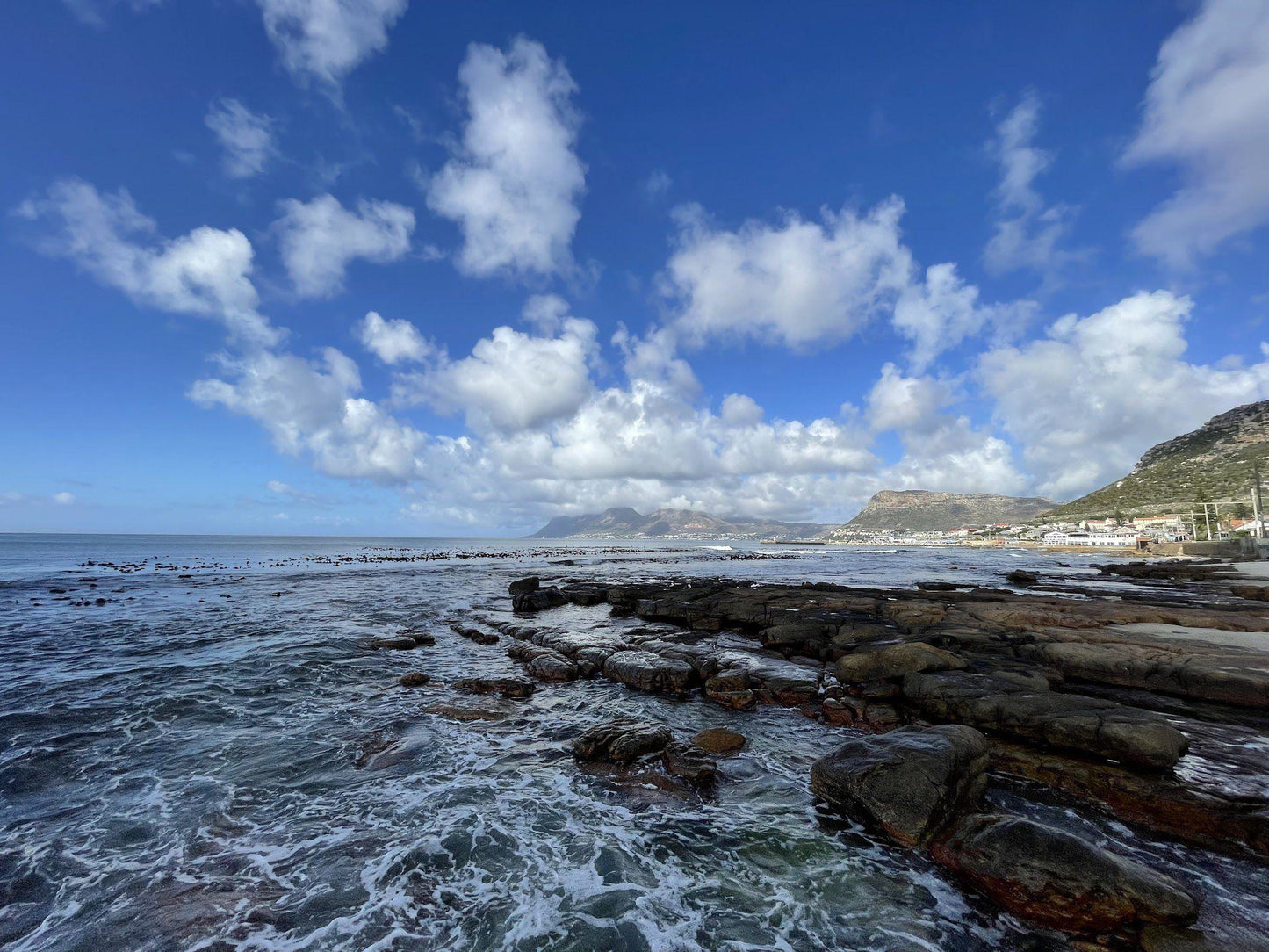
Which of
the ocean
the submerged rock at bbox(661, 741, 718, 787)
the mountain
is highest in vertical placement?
the mountain

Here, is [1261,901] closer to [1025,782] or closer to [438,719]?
[1025,782]

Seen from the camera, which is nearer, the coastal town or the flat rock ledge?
the flat rock ledge

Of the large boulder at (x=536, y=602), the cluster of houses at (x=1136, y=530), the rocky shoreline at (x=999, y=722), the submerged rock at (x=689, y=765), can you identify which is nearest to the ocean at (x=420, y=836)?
the submerged rock at (x=689, y=765)

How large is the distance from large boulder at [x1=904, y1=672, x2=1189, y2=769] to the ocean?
7.23ft

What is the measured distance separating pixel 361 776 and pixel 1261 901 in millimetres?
14741

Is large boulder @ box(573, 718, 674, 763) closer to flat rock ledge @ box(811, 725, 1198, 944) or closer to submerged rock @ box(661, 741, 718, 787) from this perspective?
submerged rock @ box(661, 741, 718, 787)

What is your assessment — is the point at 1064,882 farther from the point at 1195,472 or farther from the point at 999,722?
the point at 1195,472

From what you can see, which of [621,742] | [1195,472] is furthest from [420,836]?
[1195,472]

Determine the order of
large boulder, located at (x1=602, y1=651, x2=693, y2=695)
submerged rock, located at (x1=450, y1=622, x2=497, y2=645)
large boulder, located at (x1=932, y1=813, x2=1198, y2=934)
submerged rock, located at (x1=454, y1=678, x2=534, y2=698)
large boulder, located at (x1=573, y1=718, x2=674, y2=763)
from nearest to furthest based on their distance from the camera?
1. large boulder, located at (x1=932, y1=813, x2=1198, y2=934)
2. large boulder, located at (x1=573, y1=718, x2=674, y2=763)
3. submerged rock, located at (x1=454, y1=678, x2=534, y2=698)
4. large boulder, located at (x1=602, y1=651, x2=693, y2=695)
5. submerged rock, located at (x1=450, y1=622, x2=497, y2=645)

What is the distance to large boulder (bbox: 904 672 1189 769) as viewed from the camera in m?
9.62

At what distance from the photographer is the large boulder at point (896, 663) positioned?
15.2 metres

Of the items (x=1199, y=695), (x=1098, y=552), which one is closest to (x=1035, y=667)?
(x=1199, y=695)

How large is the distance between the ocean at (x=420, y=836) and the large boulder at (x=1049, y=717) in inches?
86.8

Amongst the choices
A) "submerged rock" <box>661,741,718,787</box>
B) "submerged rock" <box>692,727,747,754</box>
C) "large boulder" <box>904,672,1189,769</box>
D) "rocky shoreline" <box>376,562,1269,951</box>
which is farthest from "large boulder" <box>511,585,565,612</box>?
"large boulder" <box>904,672,1189,769</box>
